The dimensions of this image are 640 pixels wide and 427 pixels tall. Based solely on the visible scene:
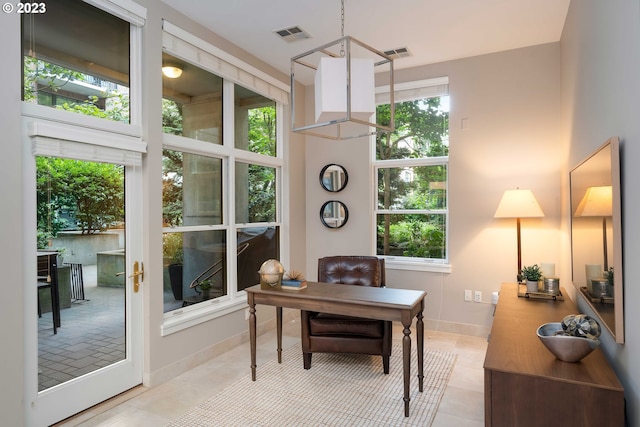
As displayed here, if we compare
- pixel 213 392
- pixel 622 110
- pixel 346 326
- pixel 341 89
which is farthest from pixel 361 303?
pixel 622 110

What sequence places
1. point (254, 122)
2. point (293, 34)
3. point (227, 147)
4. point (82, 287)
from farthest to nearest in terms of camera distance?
point (254, 122)
point (227, 147)
point (293, 34)
point (82, 287)

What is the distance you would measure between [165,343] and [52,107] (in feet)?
6.22

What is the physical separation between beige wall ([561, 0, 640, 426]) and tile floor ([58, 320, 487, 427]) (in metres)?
1.02

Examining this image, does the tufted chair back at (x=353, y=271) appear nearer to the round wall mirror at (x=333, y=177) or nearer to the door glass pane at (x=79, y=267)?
the round wall mirror at (x=333, y=177)

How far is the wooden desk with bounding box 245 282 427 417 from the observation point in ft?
8.22


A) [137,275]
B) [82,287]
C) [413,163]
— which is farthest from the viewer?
[413,163]

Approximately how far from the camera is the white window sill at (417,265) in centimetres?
423

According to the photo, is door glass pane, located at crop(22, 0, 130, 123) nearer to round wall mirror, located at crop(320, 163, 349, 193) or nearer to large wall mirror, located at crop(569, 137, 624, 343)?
round wall mirror, located at crop(320, 163, 349, 193)

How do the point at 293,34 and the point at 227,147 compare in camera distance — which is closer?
the point at 293,34

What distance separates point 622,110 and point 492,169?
7.83ft

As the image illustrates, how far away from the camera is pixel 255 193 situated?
168 inches

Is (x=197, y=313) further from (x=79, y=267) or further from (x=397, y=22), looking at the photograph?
(x=397, y=22)

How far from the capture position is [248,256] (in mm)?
4168

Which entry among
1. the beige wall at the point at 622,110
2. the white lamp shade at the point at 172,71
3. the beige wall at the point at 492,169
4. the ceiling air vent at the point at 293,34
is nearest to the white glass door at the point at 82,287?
the white lamp shade at the point at 172,71
